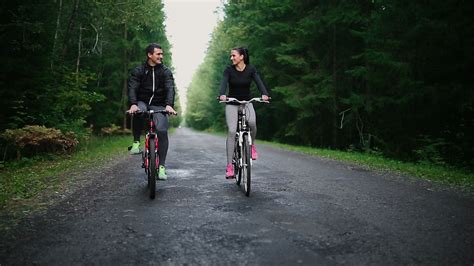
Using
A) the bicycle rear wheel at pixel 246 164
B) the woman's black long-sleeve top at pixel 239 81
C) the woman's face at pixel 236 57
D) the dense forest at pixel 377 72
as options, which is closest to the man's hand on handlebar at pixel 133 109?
the woman's black long-sleeve top at pixel 239 81

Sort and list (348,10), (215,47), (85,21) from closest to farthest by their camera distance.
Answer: (348,10) → (85,21) → (215,47)

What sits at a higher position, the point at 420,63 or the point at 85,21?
the point at 85,21

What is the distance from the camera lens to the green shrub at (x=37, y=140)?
10273 millimetres

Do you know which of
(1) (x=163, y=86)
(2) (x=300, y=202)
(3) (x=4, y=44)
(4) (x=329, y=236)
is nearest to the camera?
(4) (x=329, y=236)

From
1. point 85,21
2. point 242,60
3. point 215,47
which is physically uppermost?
point 215,47

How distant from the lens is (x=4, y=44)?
1079 cm

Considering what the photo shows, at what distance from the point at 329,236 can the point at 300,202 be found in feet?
5.08

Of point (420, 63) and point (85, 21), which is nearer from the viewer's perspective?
point (420, 63)

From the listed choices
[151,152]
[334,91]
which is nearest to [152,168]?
[151,152]

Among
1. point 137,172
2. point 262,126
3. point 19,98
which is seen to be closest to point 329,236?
point 137,172

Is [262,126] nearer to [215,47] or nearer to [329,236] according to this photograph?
[215,47]

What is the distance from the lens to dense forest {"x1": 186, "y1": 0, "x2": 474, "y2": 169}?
34.8 ft

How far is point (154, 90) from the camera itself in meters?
6.02

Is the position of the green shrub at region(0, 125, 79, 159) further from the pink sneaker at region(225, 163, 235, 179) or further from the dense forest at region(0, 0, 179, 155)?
the pink sneaker at region(225, 163, 235, 179)
